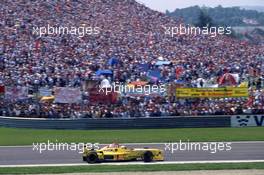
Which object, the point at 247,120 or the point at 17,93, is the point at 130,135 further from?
the point at 17,93

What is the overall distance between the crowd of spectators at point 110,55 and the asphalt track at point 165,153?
360 inches

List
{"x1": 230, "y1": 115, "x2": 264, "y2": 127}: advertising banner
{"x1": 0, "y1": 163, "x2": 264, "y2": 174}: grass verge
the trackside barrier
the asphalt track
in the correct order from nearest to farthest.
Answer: {"x1": 0, "y1": 163, "x2": 264, "y2": 174}: grass verge
the asphalt track
the trackside barrier
{"x1": 230, "y1": 115, "x2": 264, "y2": 127}: advertising banner

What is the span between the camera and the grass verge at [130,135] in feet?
88.6

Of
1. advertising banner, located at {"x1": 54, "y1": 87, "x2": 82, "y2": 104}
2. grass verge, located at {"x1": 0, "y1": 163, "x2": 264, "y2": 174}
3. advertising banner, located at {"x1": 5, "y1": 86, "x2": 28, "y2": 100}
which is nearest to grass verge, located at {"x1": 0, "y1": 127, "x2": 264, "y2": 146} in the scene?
advertising banner, located at {"x1": 5, "y1": 86, "x2": 28, "y2": 100}

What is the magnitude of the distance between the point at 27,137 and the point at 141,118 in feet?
19.9

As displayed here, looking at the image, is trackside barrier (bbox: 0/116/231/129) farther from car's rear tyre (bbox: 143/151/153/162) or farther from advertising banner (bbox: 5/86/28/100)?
car's rear tyre (bbox: 143/151/153/162)

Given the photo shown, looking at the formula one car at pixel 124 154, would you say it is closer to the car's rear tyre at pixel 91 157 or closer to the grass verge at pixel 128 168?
the car's rear tyre at pixel 91 157

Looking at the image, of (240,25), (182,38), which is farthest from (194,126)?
(240,25)

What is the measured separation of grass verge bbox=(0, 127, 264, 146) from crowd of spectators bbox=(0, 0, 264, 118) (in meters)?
1.91

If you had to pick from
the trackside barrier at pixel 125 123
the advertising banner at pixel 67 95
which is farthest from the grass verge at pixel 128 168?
the advertising banner at pixel 67 95

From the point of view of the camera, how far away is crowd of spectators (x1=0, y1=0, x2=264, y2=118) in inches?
1328

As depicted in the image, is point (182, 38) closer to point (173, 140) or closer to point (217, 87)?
point (217, 87)

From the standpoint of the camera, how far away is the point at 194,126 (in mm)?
32688

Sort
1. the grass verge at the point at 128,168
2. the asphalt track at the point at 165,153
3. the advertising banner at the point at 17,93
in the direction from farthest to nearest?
the advertising banner at the point at 17,93, the asphalt track at the point at 165,153, the grass verge at the point at 128,168
